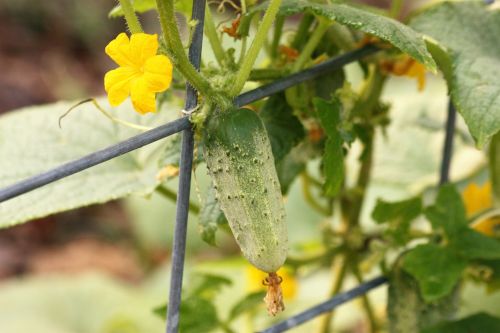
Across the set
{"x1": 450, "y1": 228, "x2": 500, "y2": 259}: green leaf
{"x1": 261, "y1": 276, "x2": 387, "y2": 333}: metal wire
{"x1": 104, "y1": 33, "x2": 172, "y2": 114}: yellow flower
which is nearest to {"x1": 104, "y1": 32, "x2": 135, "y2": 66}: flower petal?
{"x1": 104, "y1": 33, "x2": 172, "y2": 114}: yellow flower

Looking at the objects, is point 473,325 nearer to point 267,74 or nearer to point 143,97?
point 267,74

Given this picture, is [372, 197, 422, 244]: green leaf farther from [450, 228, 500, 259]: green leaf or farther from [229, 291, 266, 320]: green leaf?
[229, 291, 266, 320]: green leaf

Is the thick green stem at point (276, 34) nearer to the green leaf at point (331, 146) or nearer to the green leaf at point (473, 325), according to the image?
the green leaf at point (331, 146)

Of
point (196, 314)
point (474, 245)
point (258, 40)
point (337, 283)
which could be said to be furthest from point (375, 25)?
point (337, 283)

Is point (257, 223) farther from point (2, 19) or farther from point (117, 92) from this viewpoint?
point (2, 19)

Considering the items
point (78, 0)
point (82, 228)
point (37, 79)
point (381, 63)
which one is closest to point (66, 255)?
point (82, 228)

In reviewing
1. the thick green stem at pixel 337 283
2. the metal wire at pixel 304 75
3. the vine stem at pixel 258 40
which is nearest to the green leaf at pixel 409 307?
the thick green stem at pixel 337 283
